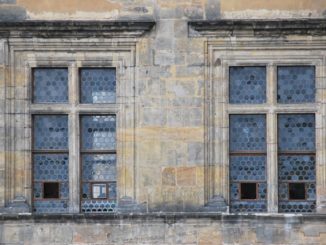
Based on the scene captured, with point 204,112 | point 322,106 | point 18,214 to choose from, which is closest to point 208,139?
point 204,112

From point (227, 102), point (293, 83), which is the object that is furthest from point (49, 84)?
point (293, 83)

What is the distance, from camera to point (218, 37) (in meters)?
19.0

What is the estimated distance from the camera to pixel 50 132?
19266 millimetres

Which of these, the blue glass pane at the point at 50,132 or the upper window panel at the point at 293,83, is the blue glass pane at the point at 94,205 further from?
the upper window panel at the point at 293,83

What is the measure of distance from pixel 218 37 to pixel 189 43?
0.42 meters

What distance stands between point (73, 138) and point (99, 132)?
39cm

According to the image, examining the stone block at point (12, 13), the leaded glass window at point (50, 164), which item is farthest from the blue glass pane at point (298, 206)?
the stone block at point (12, 13)

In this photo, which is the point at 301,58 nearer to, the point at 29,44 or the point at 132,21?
the point at 132,21

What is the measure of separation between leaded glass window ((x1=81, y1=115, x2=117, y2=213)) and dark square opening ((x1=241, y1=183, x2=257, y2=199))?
1.83 metres

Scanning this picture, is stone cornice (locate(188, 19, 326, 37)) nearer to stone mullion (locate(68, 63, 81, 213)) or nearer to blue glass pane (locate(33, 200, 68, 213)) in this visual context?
stone mullion (locate(68, 63, 81, 213))

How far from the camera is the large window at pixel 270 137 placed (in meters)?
19.1

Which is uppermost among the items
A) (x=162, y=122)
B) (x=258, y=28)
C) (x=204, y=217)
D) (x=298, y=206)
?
(x=258, y=28)

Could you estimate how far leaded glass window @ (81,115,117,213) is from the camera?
63.0 ft

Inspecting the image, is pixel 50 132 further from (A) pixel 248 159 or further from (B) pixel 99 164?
(A) pixel 248 159
